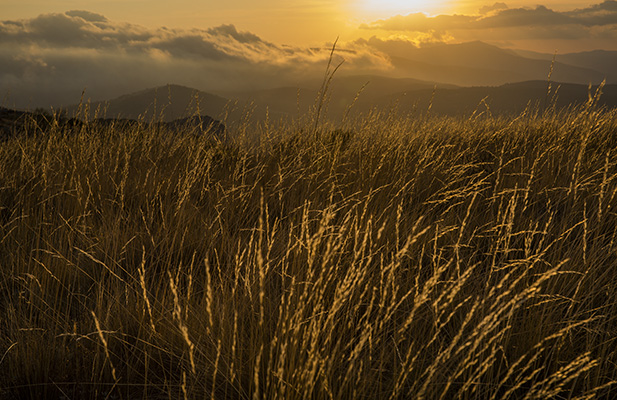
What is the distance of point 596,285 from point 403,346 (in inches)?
39.8

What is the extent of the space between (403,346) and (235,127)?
13.0ft

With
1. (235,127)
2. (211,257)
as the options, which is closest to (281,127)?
(235,127)

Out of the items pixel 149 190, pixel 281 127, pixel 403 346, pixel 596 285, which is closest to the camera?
pixel 403 346

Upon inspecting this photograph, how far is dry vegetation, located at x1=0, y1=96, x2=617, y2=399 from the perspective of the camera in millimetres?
1379

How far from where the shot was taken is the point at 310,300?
1.91m

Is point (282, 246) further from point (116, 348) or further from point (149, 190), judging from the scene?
point (149, 190)

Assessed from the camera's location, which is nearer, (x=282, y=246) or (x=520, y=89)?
(x=282, y=246)

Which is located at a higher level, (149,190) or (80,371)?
(149,190)

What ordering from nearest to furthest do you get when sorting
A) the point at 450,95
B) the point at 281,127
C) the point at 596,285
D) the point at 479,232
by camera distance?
the point at 596,285, the point at 479,232, the point at 281,127, the point at 450,95

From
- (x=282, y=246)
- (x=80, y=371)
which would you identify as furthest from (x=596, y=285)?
(x=80, y=371)

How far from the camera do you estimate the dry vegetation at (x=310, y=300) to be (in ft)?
4.52

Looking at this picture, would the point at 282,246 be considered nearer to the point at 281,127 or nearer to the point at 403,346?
the point at 403,346

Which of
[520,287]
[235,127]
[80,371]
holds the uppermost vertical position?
[235,127]

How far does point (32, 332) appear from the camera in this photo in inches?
72.6
